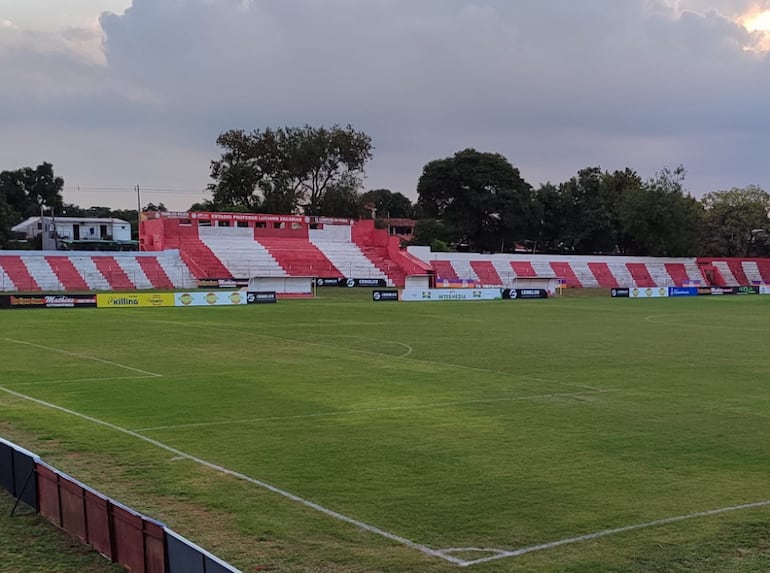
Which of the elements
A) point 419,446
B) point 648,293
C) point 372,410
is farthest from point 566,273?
point 419,446

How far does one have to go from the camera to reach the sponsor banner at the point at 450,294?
217ft

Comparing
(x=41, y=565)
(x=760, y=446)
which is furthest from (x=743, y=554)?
(x=41, y=565)

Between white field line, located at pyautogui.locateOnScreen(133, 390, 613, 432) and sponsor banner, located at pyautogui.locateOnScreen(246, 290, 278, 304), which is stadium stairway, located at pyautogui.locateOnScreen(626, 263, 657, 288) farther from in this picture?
white field line, located at pyautogui.locateOnScreen(133, 390, 613, 432)

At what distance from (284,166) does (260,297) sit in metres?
51.1

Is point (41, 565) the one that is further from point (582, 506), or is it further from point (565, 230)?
point (565, 230)

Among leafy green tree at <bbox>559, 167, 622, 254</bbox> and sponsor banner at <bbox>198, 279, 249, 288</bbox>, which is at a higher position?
leafy green tree at <bbox>559, 167, 622, 254</bbox>

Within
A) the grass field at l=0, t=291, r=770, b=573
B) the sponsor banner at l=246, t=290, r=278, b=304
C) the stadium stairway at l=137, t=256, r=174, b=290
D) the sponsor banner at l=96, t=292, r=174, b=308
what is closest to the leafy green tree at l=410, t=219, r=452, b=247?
the stadium stairway at l=137, t=256, r=174, b=290

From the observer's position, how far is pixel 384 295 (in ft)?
214

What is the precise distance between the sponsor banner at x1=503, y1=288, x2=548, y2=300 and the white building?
61.3 meters

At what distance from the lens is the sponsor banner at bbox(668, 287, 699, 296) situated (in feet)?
271

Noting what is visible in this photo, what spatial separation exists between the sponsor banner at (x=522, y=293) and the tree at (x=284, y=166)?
A: 140ft

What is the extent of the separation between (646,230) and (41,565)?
101828mm

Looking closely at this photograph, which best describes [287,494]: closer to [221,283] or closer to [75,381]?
[75,381]

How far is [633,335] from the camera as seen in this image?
3516 cm
